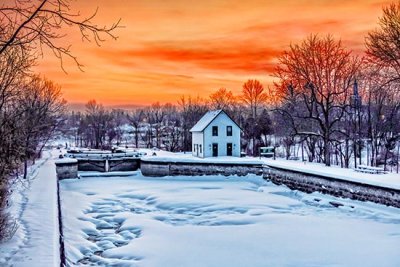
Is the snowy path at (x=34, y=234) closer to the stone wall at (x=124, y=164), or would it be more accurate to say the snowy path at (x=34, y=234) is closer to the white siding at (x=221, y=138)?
the stone wall at (x=124, y=164)

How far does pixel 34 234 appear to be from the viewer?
989 centimetres

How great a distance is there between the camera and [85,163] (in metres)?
37.4

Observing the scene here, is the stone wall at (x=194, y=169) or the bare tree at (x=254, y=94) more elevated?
the bare tree at (x=254, y=94)

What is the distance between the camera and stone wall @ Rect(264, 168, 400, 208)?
60.9 feet

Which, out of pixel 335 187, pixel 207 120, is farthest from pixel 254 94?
pixel 335 187

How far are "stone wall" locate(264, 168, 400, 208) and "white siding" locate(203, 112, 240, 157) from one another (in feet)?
28.3

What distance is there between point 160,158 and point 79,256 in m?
22.9

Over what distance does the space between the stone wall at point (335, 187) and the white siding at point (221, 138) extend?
8634mm

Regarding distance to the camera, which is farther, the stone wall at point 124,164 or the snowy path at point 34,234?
the stone wall at point 124,164

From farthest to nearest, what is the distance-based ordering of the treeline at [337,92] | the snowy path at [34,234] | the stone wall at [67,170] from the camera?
1. the stone wall at [67,170]
2. the treeline at [337,92]
3. the snowy path at [34,234]

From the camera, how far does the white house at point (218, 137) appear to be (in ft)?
123

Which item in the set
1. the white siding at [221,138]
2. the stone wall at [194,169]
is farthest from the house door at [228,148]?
the stone wall at [194,169]

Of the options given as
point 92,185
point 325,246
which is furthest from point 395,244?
point 92,185

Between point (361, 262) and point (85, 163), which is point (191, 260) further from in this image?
point (85, 163)
